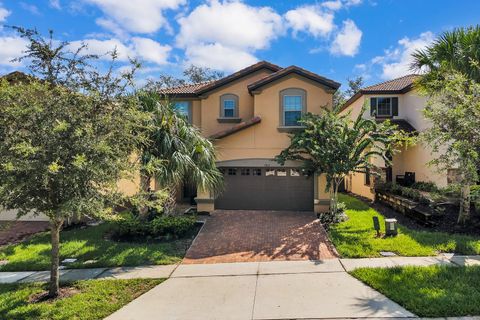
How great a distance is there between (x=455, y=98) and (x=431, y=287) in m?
5.47

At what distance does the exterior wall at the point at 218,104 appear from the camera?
684 inches

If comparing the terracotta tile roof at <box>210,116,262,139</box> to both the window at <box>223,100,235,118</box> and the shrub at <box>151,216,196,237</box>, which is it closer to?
the window at <box>223,100,235,118</box>

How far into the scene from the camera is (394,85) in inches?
800

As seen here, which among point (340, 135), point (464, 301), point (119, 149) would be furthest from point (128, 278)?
point (340, 135)

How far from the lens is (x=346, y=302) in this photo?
6.04 m

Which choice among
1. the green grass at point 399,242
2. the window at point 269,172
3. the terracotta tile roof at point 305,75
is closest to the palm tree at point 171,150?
the window at point 269,172

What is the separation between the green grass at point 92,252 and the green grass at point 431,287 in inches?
218

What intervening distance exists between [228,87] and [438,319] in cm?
1438

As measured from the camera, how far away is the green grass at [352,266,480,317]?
5582 millimetres

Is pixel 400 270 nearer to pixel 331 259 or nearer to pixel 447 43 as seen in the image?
pixel 331 259

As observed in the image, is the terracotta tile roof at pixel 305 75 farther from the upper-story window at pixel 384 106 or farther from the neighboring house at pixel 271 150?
the upper-story window at pixel 384 106

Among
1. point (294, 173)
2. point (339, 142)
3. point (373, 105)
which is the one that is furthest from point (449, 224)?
point (373, 105)

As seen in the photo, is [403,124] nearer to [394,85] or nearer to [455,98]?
[394,85]

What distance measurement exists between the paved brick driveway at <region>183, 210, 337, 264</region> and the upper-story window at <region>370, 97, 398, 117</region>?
9678 millimetres
